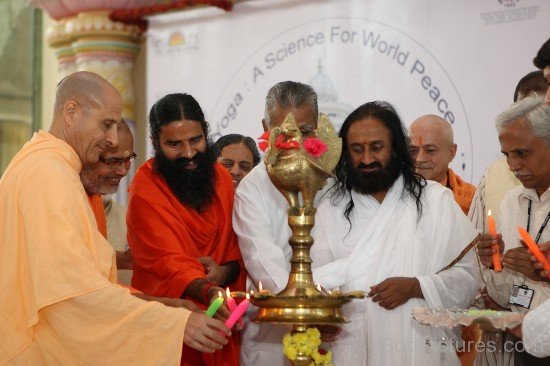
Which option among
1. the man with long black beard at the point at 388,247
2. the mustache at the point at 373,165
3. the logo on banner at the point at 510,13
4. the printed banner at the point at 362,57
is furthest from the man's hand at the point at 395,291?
the logo on banner at the point at 510,13

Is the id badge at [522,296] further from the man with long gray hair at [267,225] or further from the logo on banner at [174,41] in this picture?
the logo on banner at [174,41]

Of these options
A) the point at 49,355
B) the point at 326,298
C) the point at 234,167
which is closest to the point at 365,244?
the point at 326,298

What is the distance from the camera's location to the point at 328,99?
22.4ft

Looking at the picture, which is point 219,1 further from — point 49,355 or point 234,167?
point 49,355

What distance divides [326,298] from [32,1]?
601cm

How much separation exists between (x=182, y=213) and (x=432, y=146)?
1.94m

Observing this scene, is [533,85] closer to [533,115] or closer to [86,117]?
[533,115]

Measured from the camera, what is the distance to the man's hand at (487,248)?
3914 millimetres

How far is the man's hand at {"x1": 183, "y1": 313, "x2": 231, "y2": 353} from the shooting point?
3.20 meters

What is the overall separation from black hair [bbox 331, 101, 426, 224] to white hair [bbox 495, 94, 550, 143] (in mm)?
430

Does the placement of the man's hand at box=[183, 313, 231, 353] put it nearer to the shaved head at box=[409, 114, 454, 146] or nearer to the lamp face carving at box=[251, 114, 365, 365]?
the lamp face carving at box=[251, 114, 365, 365]

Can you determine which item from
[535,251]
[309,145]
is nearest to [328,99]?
[535,251]

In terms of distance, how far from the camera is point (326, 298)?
3.01 meters

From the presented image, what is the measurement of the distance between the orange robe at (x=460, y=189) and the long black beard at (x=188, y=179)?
5.70 feet
